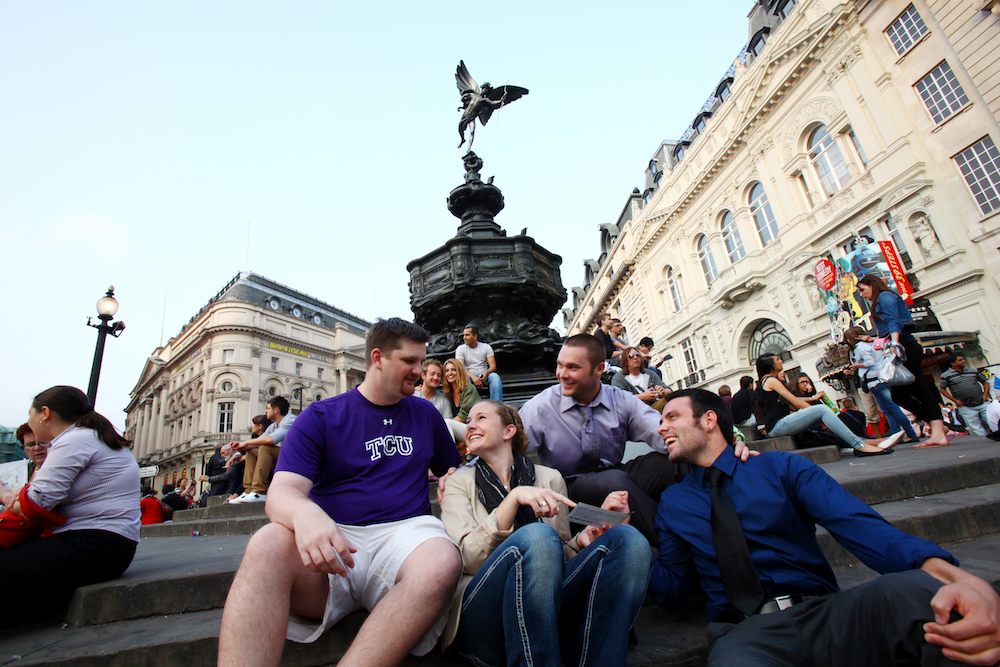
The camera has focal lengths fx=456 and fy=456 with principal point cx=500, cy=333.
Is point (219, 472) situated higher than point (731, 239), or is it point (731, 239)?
point (731, 239)

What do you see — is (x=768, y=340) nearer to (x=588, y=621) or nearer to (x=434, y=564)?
(x=588, y=621)

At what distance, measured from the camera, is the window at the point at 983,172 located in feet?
48.1

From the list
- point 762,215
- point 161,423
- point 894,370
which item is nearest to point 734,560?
point 894,370

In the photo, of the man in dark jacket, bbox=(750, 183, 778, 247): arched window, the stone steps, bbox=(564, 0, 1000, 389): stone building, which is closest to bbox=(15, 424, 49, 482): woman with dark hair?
the stone steps

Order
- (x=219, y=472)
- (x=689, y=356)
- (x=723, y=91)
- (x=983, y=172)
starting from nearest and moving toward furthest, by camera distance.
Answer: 1. (x=219, y=472)
2. (x=983, y=172)
3. (x=723, y=91)
4. (x=689, y=356)

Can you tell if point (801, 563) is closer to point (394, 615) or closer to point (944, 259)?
point (394, 615)

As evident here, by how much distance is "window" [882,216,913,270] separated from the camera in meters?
17.1

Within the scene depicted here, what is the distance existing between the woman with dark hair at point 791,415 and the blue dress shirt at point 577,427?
11.5ft

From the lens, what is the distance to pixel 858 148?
63.3 ft

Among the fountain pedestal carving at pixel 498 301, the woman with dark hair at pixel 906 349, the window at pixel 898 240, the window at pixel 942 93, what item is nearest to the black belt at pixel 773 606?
the woman with dark hair at pixel 906 349

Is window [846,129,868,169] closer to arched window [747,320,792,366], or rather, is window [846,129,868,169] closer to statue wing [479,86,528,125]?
arched window [747,320,792,366]

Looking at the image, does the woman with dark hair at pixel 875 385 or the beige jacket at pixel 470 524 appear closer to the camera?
the beige jacket at pixel 470 524

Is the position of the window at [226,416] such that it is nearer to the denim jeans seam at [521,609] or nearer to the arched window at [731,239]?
the arched window at [731,239]

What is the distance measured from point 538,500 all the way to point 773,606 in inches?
36.3
